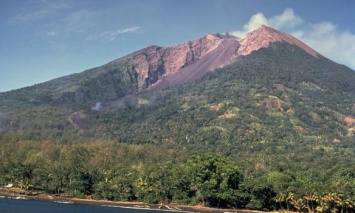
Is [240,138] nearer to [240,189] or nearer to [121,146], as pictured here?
[121,146]

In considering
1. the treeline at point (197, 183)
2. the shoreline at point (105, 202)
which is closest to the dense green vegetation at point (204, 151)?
the treeline at point (197, 183)

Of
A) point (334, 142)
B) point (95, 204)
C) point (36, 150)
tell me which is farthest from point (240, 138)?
point (95, 204)

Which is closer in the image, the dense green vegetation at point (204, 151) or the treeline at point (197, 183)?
the treeline at point (197, 183)

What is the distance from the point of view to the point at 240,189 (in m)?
84.9

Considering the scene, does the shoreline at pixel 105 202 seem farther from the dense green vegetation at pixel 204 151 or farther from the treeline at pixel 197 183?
the dense green vegetation at pixel 204 151

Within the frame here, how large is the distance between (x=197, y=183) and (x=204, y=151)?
158 ft

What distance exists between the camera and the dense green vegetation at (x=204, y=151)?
279 ft

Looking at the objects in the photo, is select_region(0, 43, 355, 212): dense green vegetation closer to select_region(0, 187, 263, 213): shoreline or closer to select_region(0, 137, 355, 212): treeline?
select_region(0, 137, 355, 212): treeline

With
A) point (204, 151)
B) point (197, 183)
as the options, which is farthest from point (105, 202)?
point (204, 151)

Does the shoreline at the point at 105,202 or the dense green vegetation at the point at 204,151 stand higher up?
the dense green vegetation at the point at 204,151

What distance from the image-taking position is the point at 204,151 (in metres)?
134

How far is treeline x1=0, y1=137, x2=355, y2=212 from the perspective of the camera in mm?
81625

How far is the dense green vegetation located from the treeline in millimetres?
191

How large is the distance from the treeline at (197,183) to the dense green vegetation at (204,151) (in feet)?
0.63
